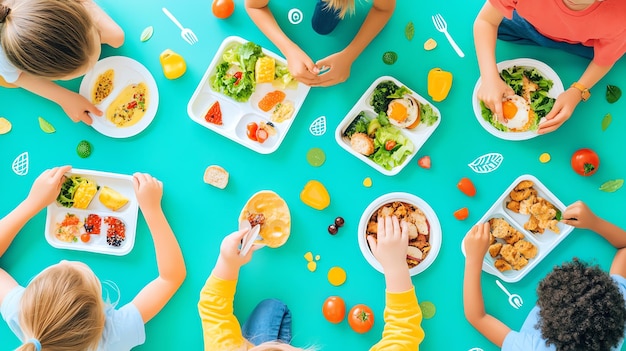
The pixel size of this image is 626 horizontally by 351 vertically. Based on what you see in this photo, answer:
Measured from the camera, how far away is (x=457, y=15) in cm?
170

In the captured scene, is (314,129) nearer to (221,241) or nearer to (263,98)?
(263,98)

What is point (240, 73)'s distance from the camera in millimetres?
1688

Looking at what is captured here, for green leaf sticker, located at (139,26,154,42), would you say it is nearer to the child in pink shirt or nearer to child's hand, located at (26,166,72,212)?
child's hand, located at (26,166,72,212)

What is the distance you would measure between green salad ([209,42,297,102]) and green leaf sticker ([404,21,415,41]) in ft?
1.37

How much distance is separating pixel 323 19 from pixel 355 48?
0.46ft

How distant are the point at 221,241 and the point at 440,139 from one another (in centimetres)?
82

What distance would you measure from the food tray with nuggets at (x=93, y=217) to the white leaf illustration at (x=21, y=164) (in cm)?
16

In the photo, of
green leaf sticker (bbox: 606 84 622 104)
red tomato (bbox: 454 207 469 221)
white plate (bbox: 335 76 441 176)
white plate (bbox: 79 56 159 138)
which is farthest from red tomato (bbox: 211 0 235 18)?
green leaf sticker (bbox: 606 84 622 104)

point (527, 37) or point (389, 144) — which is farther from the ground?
point (527, 37)

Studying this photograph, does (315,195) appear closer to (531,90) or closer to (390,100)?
(390,100)

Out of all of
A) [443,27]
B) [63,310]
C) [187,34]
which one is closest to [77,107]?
[187,34]

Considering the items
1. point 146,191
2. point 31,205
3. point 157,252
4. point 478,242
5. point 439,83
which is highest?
point 439,83

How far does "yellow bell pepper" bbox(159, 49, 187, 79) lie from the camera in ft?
5.57

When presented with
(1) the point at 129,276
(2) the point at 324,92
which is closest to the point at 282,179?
(2) the point at 324,92
